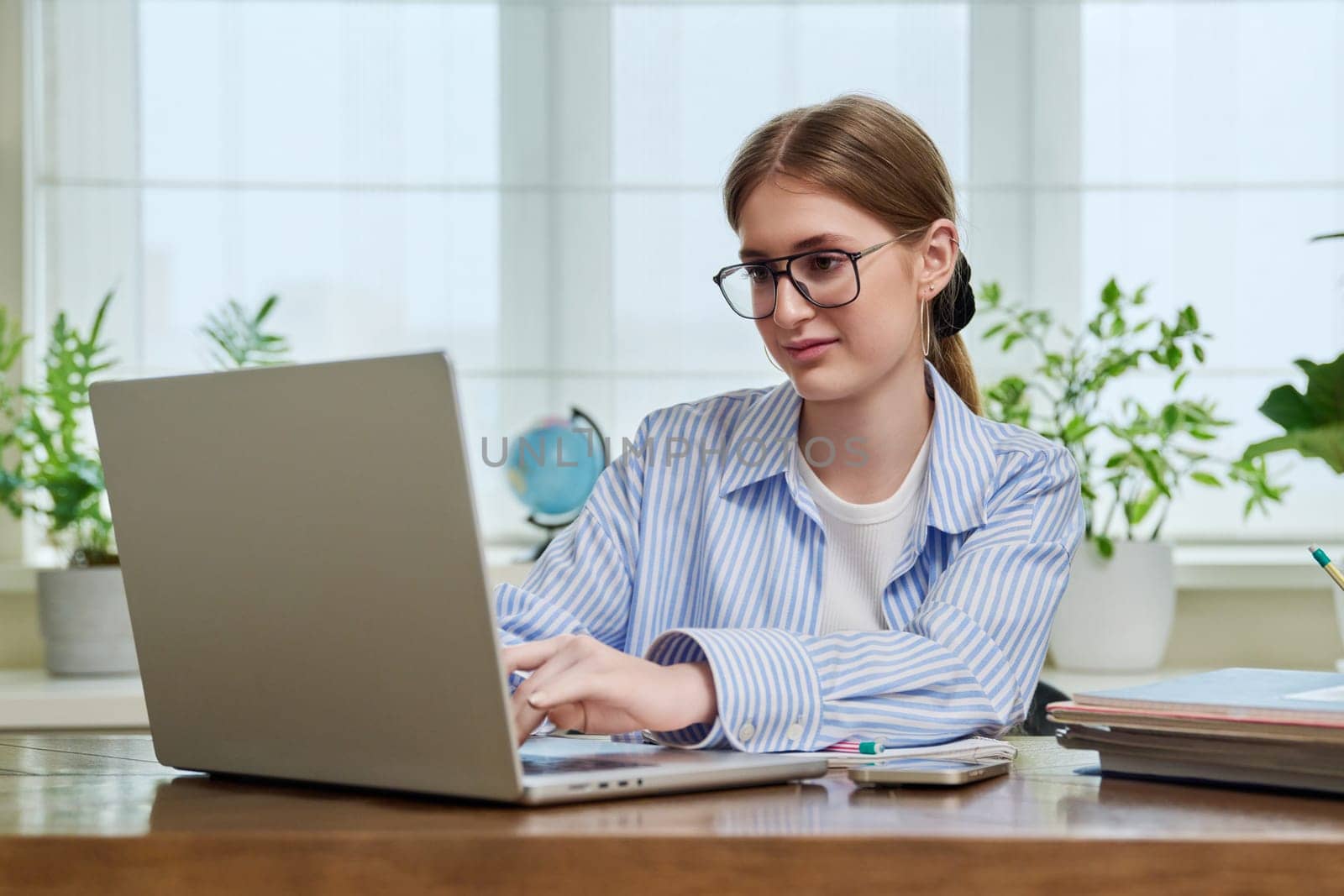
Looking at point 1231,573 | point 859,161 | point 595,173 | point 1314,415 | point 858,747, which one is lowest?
point 1231,573

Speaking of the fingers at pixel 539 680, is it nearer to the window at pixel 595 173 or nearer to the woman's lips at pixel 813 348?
the woman's lips at pixel 813 348

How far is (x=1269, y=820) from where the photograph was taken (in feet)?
2.51

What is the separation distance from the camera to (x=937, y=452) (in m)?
1.41

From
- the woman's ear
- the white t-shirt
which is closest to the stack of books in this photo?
the white t-shirt

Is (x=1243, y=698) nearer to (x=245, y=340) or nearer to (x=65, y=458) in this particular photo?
(x=245, y=340)

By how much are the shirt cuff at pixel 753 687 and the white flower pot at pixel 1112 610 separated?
1.48m

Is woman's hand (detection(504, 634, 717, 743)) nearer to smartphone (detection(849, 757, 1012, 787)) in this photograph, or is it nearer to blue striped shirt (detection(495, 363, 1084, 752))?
blue striped shirt (detection(495, 363, 1084, 752))

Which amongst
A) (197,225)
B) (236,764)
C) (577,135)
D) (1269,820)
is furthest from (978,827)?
(197,225)

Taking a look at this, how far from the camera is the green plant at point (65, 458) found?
2.39 m

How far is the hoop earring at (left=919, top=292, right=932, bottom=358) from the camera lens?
61.0 inches

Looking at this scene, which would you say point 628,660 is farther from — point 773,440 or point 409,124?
point 409,124

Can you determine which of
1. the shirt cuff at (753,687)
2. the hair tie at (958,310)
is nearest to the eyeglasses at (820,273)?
the hair tie at (958,310)

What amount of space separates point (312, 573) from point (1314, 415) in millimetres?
671

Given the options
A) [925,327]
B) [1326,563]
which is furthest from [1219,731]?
[925,327]
